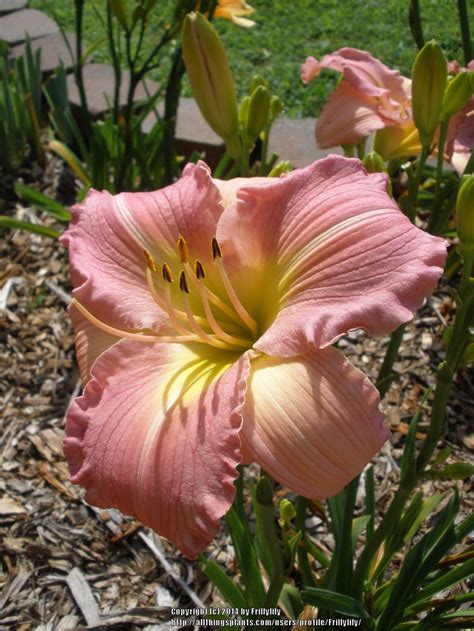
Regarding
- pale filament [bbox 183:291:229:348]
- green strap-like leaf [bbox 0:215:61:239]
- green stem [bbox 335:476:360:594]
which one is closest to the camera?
pale filament [bbox 183:291:229:348]

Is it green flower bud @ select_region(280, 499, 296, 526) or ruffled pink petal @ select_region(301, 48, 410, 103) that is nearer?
green flower bud @ select_region(280, 499, 296, 526)

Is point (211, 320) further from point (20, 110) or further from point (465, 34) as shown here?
point (20, 110)

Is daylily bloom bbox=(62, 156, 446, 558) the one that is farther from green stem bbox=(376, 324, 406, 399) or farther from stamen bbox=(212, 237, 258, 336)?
green stem bbox=(376, 324, 406, 399)

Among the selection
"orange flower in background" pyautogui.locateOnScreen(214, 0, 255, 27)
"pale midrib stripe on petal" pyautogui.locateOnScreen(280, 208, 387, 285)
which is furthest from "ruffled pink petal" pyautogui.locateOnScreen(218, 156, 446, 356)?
"orange flower in background" pyautogui.locateOnScreen(214, 0, 255, 27)

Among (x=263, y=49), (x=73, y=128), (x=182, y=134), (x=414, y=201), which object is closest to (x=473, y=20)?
(x=263, y=49)

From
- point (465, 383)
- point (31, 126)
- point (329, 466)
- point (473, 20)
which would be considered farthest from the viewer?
point (473, 20)

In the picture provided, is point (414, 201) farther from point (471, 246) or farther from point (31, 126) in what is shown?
point (31, 126)
